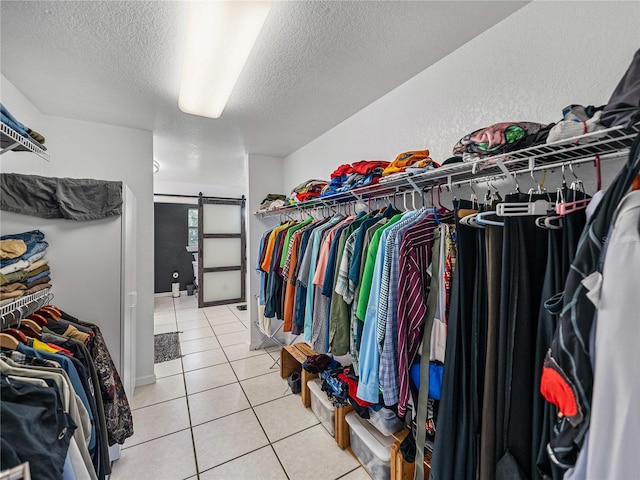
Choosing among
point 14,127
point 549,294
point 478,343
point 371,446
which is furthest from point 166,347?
point 549,294

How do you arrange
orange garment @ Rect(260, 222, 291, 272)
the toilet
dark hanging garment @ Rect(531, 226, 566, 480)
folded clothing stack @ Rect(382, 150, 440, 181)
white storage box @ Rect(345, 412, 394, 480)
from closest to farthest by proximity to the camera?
1. dark hanging garment @ Rect(531, 226, 566, 480)
2. folded clothing stack @ Rect(382, 150, 440, 181)
3. white storage box @ Rect(345, 412, 394, 480)
4. orange garment @ Rect(260, 222, 291, 272)
5. the toilet

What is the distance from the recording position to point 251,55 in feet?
5.27

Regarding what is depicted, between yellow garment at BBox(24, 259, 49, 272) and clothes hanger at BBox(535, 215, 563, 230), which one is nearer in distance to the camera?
clothes hanger at BBox(535, 215, 563, 230)

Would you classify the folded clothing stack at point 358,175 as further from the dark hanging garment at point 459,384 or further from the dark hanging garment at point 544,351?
the dark hanging garment at point 544,351

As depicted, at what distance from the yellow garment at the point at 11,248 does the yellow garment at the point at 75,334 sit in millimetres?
434

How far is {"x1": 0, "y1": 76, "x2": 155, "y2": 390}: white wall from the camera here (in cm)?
237

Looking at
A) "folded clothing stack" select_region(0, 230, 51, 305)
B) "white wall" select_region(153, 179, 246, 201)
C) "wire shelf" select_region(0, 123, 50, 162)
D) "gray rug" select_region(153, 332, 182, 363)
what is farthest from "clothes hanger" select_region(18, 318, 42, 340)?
"white wall" select_region(153, 179, 246, 201)

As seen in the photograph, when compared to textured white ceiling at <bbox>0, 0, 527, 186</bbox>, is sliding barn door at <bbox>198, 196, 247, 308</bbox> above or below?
below

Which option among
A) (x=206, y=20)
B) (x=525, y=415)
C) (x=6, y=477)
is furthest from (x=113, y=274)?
(x=525, y=415)

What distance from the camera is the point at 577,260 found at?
2.36ft

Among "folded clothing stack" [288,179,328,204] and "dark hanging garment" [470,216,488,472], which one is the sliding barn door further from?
"dark hanging garment" [470,216,488,472]

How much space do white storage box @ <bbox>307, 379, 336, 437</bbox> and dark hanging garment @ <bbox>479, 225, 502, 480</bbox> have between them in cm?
117

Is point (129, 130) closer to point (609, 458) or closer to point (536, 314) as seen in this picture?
point (536, 314)

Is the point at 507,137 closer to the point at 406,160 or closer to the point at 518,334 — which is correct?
the point at 406,160
